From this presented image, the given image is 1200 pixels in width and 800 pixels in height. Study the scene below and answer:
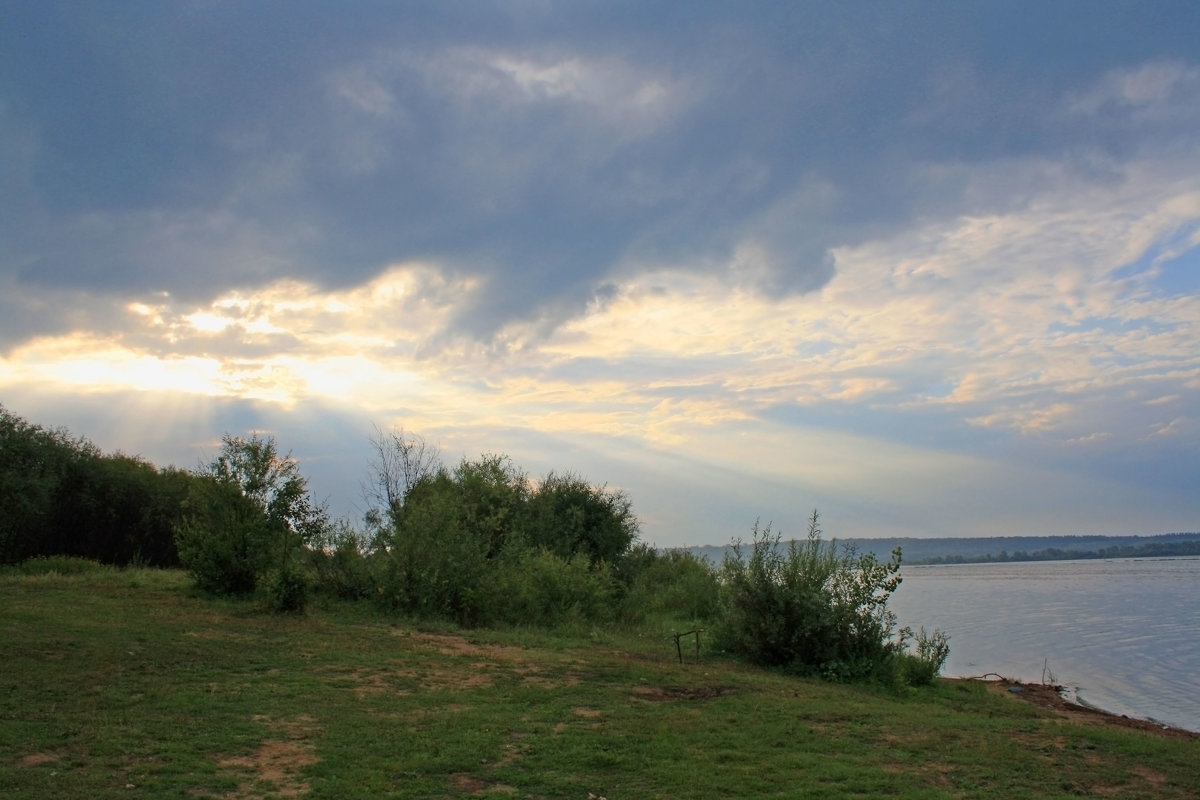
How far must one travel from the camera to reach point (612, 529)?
39.9m

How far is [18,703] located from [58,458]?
30.2m

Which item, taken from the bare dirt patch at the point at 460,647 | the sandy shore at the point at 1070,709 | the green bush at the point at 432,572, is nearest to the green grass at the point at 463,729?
the bare dirt patch at the point at 460,647

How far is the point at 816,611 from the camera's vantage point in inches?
773

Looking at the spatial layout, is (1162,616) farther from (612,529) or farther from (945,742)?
(945,742)

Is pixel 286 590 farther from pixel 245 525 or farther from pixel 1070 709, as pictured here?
pixel 1070 709

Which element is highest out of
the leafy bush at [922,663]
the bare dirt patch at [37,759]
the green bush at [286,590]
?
the green bush at [286,590]

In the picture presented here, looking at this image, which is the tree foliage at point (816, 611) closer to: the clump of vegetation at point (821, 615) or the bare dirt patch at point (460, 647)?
the clump of vegetation at point (821, 615)

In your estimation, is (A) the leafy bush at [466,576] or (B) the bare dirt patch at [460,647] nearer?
(B) the bare dirt patch at [460,647]

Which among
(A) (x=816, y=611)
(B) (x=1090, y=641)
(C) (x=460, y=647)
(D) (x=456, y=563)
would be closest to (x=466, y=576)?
(D) (x=456, y=563)

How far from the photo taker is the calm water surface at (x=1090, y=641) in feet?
79.4

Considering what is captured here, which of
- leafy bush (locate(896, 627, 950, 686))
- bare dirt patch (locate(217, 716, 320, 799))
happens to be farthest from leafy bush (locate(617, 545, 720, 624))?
bare dirt patch (locate(217, 716, 320, 799))

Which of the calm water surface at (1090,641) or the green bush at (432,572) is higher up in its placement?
the green bush at (432,572)

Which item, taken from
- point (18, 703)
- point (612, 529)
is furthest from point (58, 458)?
point (18, 703)

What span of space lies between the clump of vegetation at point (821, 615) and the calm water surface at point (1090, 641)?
6.72 metres
